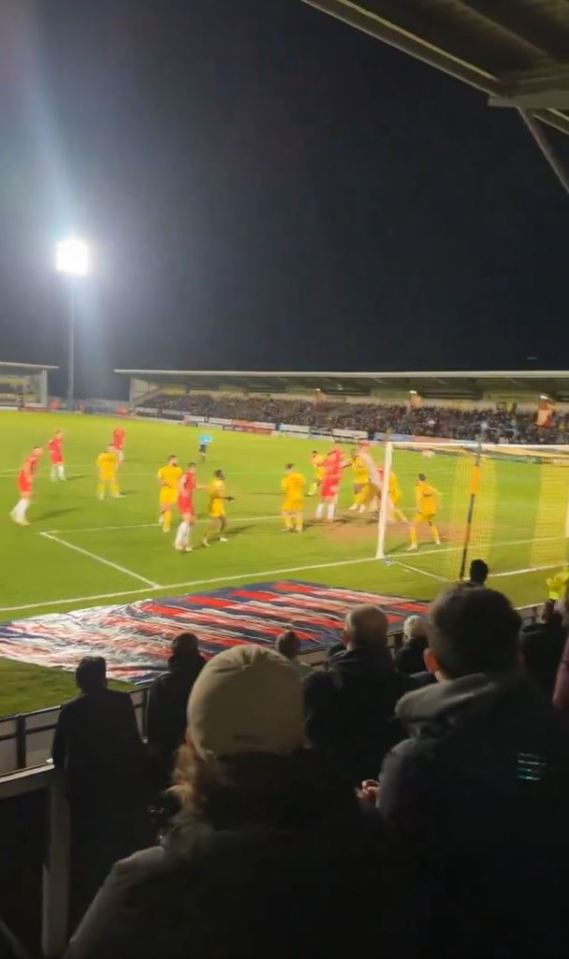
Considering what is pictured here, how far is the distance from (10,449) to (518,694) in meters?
38.9

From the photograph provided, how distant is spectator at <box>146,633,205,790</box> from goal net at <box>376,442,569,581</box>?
357 inches

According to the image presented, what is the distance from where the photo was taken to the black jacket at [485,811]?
63.1 inches

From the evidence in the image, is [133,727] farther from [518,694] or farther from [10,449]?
[10,449]

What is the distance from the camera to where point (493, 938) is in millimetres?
1585

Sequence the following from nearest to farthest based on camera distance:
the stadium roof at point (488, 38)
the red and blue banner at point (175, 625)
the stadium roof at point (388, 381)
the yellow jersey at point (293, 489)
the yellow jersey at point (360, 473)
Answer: the stadium roof at point (488, 38) < the red and blue banner at point (175, 625) < the yellow jersey at point (293, 489) < the yellow jersey at point (360, 473) < the stadium roof at point (388, 381)

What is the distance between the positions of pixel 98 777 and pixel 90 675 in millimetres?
561

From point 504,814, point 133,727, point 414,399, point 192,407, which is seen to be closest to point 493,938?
point 504,814

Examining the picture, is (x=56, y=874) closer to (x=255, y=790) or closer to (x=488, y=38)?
(x=255, y=790)

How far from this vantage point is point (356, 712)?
3.40 metres

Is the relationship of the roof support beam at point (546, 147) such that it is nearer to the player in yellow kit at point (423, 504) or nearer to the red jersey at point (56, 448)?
the player in yellow kit at point (423, 504)

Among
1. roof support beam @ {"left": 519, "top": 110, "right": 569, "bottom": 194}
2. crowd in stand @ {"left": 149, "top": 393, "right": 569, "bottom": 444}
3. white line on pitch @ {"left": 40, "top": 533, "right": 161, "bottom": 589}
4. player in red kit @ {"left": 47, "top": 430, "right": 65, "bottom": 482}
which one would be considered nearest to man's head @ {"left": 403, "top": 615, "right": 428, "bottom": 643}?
roof support beam @ {"left": 519, "top": 110, "right": 569, "bottom": 194}

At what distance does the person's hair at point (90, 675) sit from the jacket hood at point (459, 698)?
243 centimetres

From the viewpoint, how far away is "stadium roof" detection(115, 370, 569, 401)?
49812mm

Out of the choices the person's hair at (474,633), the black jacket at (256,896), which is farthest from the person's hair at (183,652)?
the black jacket at (256,896)
